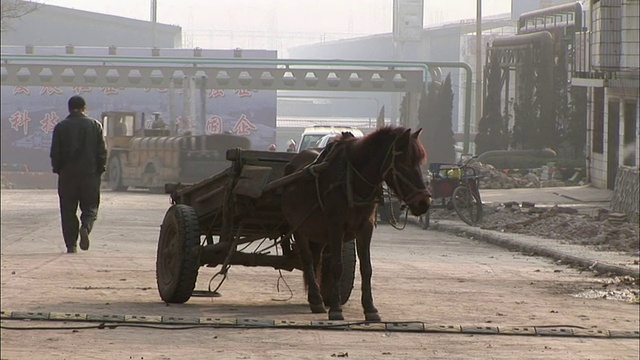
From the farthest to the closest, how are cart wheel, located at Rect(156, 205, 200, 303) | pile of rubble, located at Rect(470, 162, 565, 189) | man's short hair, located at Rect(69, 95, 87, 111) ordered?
1. pile of rubble, located at Rect(470, 162, 565, 189)
2. man's short hair, located at Rect(69, 95, 87, 111)
3. cart wheel, located at Rect(156, 205, 200, 303)

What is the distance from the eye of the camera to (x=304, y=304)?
11.6 m

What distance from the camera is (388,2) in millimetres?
71500

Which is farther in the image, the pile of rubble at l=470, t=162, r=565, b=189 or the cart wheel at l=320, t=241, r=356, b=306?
the pile of rubble at l=470, t=162, r=565, b=189

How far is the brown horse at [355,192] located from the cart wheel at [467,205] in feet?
47.4

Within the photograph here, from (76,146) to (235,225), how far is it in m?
5.02

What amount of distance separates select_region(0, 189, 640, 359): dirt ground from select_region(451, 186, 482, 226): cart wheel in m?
4.60

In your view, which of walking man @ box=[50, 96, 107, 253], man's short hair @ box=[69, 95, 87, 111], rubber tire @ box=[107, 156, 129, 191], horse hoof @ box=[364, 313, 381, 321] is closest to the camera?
horse hoof @ box=[364, 313, 381, 321]

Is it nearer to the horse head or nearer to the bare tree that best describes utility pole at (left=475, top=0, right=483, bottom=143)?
the bare tree

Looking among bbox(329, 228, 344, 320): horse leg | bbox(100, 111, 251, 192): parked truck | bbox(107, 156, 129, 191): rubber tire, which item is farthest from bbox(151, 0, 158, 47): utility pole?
bbox(329, 228, 344, 320): horse leg

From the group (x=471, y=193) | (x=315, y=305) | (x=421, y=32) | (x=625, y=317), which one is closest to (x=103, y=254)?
(x=315, y=305)

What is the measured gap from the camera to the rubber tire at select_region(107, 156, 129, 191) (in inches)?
1748

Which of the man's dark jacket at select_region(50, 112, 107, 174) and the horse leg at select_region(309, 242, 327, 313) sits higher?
the man's dark jacket at select_region(50, 112, 107, 174)

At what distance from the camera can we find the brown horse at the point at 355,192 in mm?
10203

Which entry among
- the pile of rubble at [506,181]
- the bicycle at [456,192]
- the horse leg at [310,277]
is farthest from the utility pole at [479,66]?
the horse leg at [310,277]
